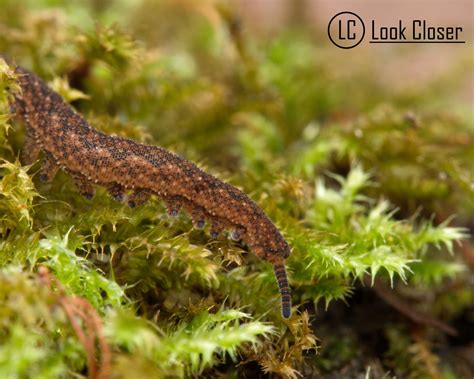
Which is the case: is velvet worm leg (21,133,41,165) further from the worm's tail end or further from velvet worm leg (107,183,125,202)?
the worm's tail end

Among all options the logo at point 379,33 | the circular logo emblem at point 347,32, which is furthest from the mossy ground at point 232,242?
the logo at point 379,33

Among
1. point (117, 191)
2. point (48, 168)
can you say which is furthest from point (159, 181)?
point (48, 168)

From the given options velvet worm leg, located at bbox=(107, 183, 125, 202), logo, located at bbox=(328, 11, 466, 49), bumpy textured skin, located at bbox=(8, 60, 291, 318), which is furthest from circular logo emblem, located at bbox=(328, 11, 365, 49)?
velvet worm leg, located at bbox=(107, 183, 125, 202)

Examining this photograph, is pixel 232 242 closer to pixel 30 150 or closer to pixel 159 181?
pixel 159 181

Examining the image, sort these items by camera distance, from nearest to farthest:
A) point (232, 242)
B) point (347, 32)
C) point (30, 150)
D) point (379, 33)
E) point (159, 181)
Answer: point (159, 181), point (232, 242), point (30, 150), point (347, 32), point (379, 33)

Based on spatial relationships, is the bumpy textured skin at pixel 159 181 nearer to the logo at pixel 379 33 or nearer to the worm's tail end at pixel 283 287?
the worm's tail end at pixel 283 287

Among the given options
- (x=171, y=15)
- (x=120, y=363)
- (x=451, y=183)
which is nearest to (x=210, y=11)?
(x=171, y=15)

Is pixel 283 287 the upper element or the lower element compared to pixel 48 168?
lower

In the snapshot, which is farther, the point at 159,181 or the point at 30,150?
the point at 30,150

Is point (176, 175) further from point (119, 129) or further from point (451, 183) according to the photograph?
point (451, 183)
